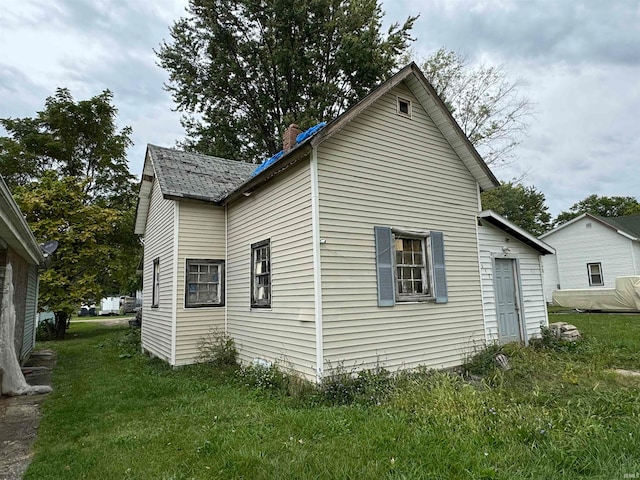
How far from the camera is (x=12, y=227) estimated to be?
18.7 feet

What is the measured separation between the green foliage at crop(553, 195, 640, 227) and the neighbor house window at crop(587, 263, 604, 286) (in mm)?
27126

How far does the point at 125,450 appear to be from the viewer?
4.02m

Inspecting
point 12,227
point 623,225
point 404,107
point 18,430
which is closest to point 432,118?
point 404,107

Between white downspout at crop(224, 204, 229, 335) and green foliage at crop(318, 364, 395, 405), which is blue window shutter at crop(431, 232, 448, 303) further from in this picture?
white downspout at crop(224, 204, 229, 335)

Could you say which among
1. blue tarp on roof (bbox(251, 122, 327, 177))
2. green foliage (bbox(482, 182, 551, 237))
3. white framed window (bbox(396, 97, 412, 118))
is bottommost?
blue tarp on roof (bbox(251, 122, 327, 177))

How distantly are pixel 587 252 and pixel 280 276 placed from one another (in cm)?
2193

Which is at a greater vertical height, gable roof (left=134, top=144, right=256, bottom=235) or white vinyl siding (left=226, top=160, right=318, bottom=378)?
gable roof (left=134, top=144, right=256, bottom=235)

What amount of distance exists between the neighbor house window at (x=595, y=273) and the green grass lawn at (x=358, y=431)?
17770mm

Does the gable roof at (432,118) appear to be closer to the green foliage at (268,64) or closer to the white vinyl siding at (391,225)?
the white vinyl siding at (391,225)

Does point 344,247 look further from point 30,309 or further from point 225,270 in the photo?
point 30,309

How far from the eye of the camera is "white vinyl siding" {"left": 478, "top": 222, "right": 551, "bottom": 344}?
8.38 m

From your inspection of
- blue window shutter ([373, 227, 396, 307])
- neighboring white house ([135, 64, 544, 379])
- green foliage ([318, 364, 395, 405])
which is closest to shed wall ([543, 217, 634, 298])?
neighboring white house ([135, 64, 544, 379])

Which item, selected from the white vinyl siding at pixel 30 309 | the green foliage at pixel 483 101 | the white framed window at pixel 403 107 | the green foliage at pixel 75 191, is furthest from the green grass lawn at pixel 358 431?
the green foliage at pixel 483 101

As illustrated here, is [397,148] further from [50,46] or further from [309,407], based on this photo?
[50,46]
